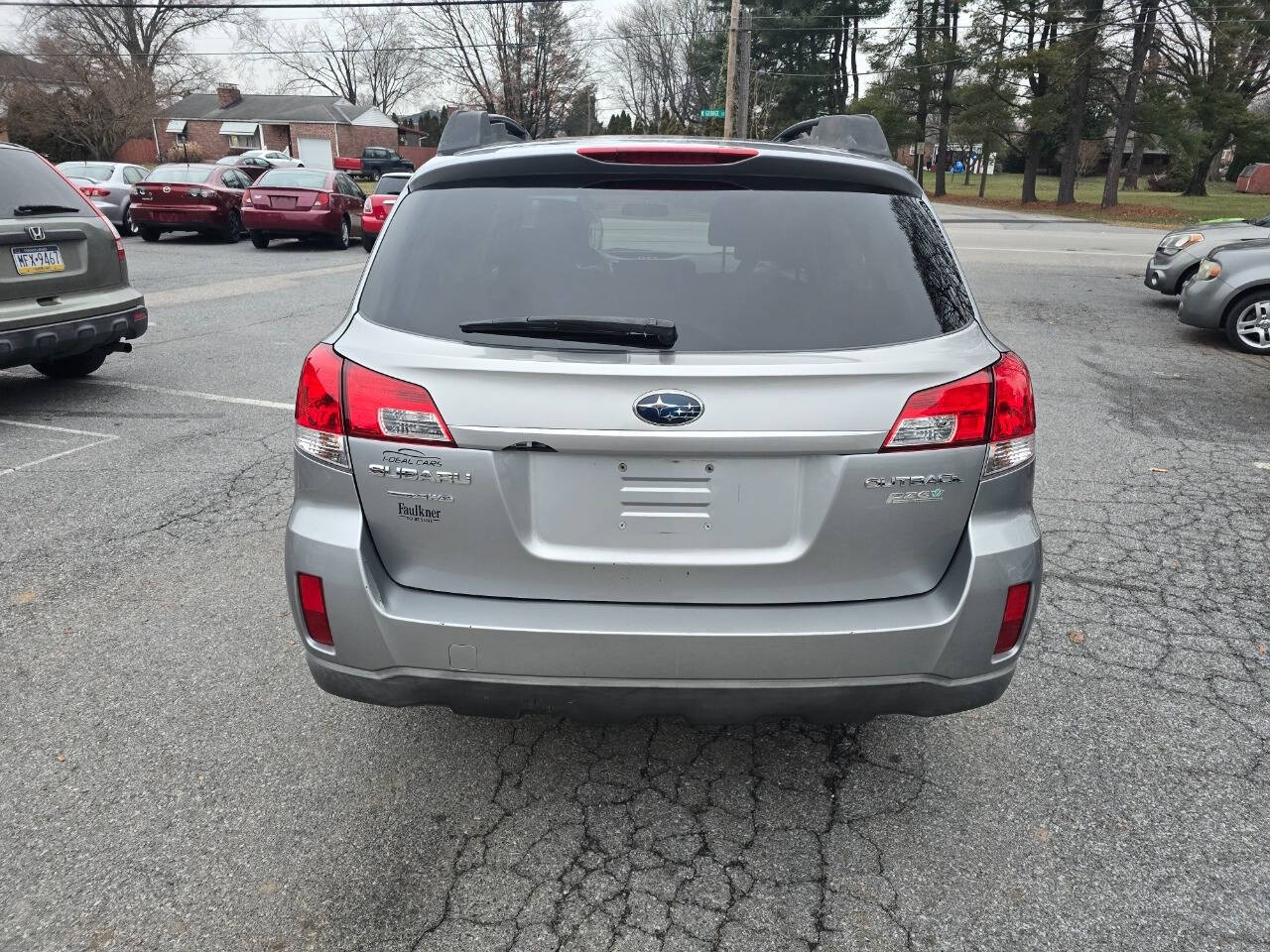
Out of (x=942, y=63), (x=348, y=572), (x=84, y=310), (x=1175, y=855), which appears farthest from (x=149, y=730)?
(x=942, y=63)

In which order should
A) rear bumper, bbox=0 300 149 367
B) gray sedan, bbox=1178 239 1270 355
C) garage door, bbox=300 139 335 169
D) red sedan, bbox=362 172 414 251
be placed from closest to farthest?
1. rear bumper, bbox=0 300 149 367
2. gray sedan, bbox=1178 239 1270 355
3. red sedan, bbox=362 172 414 251
4. garage door, bbox=300 139 335 169

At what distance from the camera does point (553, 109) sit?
5562cm

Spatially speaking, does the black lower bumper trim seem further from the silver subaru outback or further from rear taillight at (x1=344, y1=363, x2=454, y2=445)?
rear taillight at (x1=344, y1=363, x2=454, y2=445)

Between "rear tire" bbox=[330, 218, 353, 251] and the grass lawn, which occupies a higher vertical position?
the grass lawn

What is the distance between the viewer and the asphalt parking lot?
2.22 metres

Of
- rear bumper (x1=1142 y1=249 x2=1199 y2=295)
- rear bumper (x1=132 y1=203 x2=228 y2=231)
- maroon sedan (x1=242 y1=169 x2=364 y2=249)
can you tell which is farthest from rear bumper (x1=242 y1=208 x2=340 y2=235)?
rear bumper (x1=1142 y1=249 x2=1199 y2=295)

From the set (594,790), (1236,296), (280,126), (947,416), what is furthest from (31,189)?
(280,126)

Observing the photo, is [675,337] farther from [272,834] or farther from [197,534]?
[197,534]

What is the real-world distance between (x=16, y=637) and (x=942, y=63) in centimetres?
4643

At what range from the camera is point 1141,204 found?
38.1m

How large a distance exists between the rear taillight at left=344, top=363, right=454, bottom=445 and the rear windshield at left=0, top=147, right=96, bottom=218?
17.7ft

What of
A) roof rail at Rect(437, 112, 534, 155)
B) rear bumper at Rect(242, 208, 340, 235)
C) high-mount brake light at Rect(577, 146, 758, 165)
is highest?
roof rail at Rect(437, 112, 534, 155)

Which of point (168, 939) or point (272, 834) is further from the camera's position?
point (272, 834)

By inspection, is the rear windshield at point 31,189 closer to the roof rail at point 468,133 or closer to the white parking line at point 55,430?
the white parking line at point 55,430
